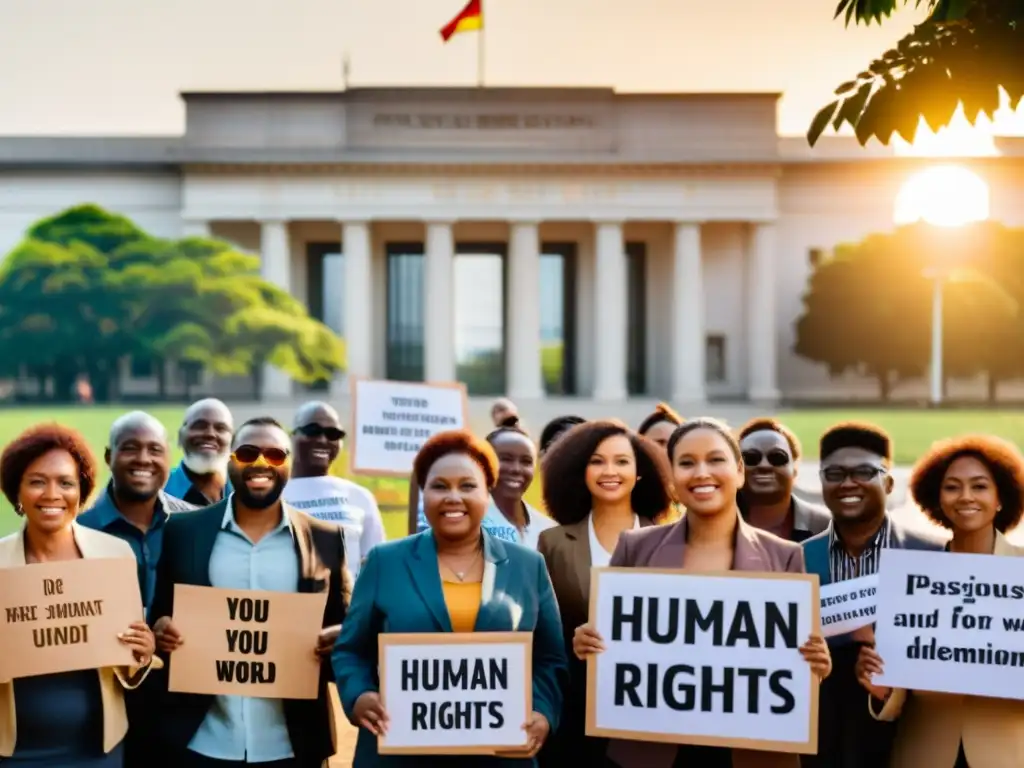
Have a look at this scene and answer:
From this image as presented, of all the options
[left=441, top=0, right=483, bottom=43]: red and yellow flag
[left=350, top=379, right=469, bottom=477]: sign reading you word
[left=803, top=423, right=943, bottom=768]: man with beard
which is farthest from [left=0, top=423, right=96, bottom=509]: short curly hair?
[left=441, top=0, right=483, bottom=43]: red and yellow flag

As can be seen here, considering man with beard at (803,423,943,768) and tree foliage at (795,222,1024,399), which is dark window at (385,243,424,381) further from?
man with beard at (803,423,943,768)

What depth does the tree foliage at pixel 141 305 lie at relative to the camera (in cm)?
4981

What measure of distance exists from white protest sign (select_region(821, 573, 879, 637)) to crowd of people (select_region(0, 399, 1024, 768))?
0.07 metres

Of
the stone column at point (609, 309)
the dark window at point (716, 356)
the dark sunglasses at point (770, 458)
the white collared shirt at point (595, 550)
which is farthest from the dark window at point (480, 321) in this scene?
the white collared shirt at point (595, 550)

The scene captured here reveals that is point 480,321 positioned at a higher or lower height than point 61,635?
higher

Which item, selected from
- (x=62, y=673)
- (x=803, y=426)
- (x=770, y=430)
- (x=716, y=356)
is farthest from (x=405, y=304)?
(x=62, y=673)

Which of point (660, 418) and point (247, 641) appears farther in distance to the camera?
point (660, 418)

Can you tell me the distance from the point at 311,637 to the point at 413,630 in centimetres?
61

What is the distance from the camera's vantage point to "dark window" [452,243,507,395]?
228ft

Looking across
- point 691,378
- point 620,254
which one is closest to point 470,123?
point 620,254

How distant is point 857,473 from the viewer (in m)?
5.95

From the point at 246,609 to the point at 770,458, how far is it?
9.62 feet

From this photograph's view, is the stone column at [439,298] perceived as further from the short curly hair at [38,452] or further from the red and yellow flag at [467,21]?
the short curly hair at [38,452]

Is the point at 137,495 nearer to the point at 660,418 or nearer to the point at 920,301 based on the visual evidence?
the point at 660,418
